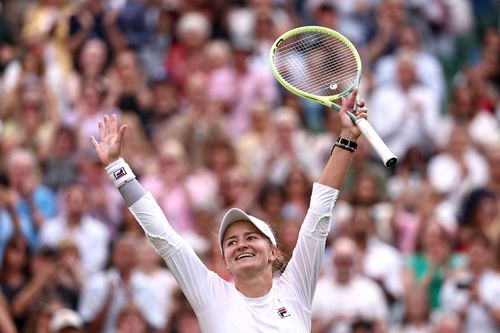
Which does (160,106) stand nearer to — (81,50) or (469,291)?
(81,50)

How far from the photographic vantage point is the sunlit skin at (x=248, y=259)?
729cm

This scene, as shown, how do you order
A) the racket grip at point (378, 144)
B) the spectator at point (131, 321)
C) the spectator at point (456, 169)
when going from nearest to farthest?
the racket grip at point (378, 144)
the spectator at point (131, 321)
the spectator at point (456, 169)

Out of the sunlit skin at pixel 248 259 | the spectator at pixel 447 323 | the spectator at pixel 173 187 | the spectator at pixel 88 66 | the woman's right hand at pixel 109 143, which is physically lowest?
the spectator at pixel 447 323

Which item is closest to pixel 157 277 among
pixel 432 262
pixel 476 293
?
pixel 432 262

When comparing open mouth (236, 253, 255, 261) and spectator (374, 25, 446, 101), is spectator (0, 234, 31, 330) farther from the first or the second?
spectator (374, 25, 446, 101)

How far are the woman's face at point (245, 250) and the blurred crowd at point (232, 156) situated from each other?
303cm

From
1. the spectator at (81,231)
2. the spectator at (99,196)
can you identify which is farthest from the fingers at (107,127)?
the spectator at (99,196)

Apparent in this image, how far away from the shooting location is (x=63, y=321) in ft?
33.6

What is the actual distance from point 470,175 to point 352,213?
1.74m

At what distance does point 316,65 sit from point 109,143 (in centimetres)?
141

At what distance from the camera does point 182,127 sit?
14258 mm

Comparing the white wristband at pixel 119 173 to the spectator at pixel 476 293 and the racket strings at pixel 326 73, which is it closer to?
the racket strings at pixel 326 73

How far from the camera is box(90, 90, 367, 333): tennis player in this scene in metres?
7.17

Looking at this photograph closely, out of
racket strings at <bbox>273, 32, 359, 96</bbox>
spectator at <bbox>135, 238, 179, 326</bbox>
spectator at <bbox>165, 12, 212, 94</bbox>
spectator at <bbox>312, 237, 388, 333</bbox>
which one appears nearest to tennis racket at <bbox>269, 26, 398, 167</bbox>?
racket strings at <bbox>273, 32, 359, 96</bbox>
